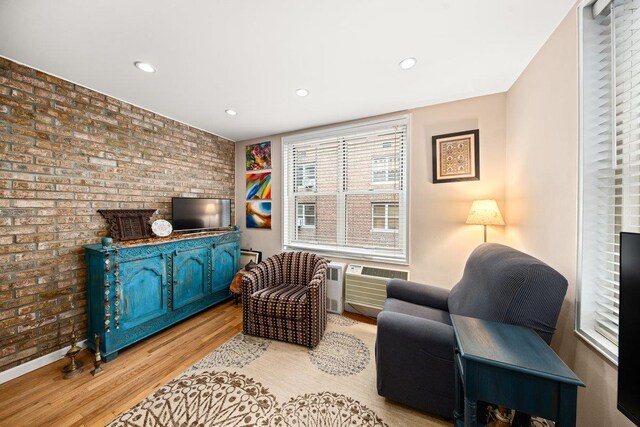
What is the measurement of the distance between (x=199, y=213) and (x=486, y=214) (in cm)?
341

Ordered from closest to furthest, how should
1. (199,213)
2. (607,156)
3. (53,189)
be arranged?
1. (607,156)
2. (53,189)
3. (199,213)

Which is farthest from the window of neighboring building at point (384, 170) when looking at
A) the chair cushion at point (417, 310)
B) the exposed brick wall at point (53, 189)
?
the exposed brick wall at point (53, 189)

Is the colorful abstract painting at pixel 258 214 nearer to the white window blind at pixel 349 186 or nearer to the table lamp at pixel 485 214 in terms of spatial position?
the white window blind at pixel 349 186

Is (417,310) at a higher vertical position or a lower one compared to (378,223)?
lower

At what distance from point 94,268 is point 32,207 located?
26.8 inches

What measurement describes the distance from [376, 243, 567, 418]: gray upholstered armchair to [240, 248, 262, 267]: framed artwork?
99.1 inches

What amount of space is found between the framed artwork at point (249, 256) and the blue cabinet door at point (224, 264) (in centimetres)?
27

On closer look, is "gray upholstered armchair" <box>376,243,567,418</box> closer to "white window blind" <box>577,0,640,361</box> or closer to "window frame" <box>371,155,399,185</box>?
"white window blind" <box>577,0,640,361</box>

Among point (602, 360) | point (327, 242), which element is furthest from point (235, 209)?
point (602, 360)

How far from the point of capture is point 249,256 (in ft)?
11.9

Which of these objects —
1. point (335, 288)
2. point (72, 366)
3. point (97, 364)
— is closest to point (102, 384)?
point (97, 364)

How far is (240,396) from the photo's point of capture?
1.61 metres

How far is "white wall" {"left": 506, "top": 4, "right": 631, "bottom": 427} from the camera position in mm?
1094

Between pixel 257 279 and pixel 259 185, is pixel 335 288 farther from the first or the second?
pixel 259 185
